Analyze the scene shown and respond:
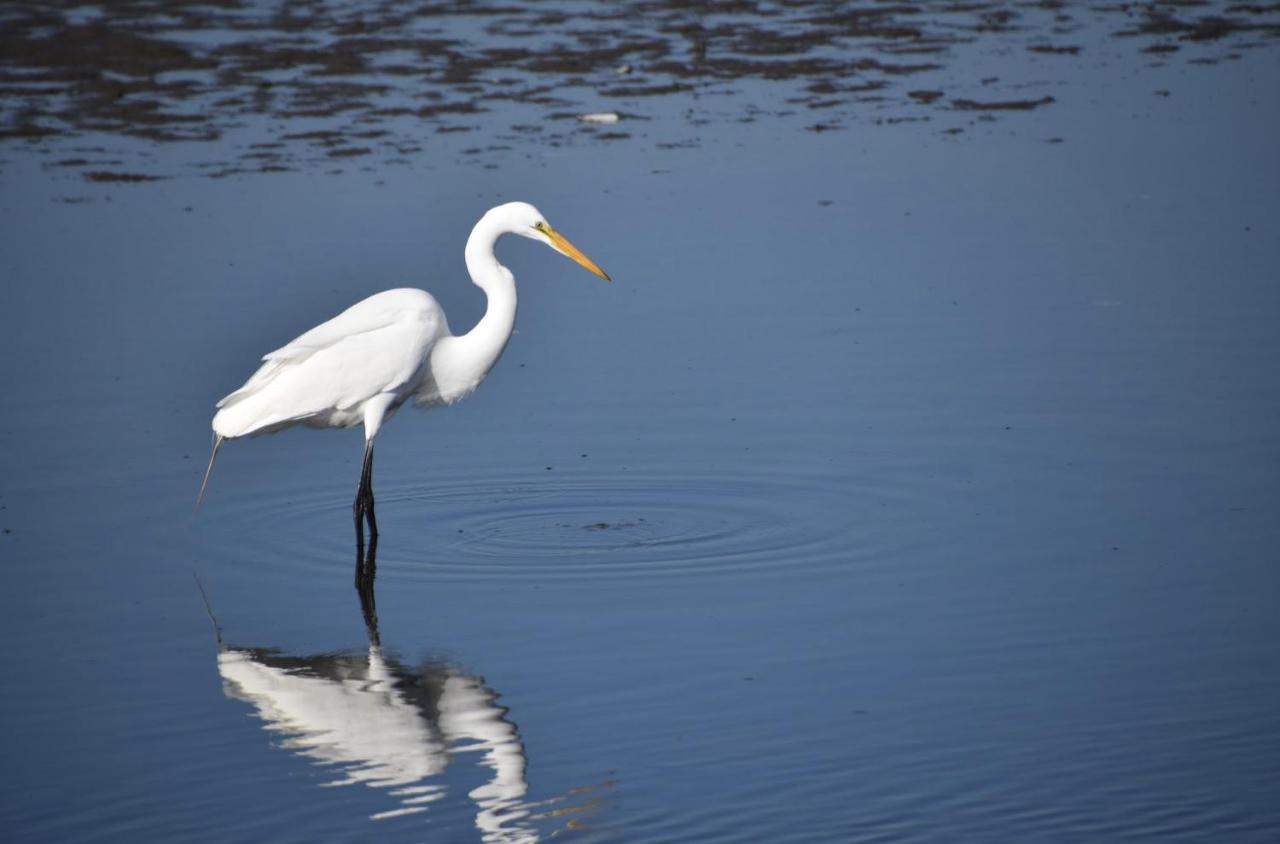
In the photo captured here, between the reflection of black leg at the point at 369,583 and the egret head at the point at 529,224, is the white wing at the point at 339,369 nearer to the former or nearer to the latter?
the egret head at the point at 529,224

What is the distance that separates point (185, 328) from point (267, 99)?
7.67m

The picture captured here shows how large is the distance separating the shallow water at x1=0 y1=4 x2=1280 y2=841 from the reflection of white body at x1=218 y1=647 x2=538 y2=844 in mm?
19

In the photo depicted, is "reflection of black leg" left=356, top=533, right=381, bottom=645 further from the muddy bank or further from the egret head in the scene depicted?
the muddy bank

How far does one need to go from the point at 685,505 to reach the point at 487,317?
1342 millimetres

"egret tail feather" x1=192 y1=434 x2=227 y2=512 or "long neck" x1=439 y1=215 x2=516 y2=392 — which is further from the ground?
"long neck" x1=439 y1=215 x2=516 y2=392

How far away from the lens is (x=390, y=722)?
256 inches

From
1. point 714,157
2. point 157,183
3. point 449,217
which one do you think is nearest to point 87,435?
point 449,217

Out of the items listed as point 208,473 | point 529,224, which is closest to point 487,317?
point 529,224

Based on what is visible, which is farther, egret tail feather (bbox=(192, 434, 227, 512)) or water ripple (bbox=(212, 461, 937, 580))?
egret tail feather (bbox=(192, 434, 227, 512))

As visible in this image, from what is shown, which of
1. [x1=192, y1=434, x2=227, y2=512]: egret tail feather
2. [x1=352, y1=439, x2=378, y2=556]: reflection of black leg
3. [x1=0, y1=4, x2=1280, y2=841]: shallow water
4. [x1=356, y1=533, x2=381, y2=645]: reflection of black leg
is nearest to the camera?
[x1=0, y1=4, x2=1280, y2=841]: shallow water

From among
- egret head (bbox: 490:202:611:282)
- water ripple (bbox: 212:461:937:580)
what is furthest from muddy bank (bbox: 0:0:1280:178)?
water ripple (bbox: 212:461:937:580)

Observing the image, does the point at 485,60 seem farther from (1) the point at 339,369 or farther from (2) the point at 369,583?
(2) the point at 369,583

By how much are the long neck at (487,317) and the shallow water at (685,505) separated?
22.5 inches

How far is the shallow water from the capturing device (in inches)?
238
